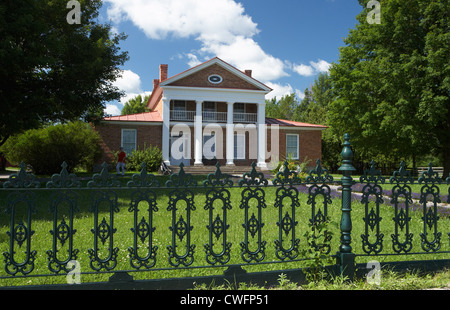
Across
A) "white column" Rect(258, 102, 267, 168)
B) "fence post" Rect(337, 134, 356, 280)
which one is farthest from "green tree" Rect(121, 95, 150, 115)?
"fence post" Rect(337, 134, 356, 280)

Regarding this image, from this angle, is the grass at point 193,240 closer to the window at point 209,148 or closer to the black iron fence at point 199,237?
the black iron fence at point 199,237

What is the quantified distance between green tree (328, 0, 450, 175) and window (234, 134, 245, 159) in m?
7.67

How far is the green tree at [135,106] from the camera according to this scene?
2158 inches

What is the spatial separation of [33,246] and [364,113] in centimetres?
2184

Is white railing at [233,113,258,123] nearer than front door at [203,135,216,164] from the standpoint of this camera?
No

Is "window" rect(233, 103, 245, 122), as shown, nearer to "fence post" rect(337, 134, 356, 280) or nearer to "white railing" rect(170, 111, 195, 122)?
"white railing" rect(170, 111, 195, 122)

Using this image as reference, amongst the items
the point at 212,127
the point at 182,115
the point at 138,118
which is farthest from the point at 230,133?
the point at 138,118

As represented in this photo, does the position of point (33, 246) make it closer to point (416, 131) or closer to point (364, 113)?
point (416, 131)

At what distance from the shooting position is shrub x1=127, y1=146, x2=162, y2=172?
76.3ft

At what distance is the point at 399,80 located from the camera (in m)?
20.0

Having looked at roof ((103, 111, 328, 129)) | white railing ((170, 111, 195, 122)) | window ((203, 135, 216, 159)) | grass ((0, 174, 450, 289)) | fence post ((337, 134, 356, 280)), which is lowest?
grass ((0, 174, 450, 289))

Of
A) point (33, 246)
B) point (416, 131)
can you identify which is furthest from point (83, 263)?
point (416, 131)

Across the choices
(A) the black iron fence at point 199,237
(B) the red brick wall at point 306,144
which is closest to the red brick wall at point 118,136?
(B) the red brick wall at point 306,144
